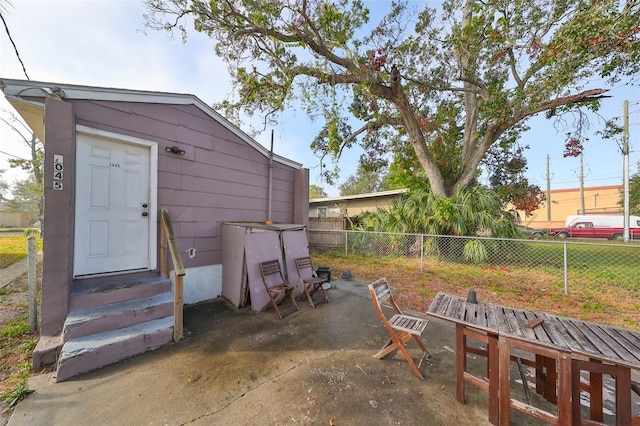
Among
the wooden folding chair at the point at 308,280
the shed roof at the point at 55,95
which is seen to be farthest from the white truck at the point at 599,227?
the shed roof at the point at 55,95

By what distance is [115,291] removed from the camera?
2967 mm

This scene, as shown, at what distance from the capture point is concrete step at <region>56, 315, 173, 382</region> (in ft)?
7.34

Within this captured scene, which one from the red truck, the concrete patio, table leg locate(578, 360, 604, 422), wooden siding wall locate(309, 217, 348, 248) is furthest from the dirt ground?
the red truck

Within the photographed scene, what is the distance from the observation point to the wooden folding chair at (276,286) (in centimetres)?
366

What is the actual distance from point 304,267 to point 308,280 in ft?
1.21

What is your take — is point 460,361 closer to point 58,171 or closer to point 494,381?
point 494,381

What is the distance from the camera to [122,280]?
3.31m

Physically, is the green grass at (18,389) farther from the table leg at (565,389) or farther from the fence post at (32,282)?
the table leg at (565,389)

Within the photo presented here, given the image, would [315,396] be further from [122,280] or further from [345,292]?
[122,280]

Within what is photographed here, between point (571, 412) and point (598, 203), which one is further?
point (598, 203)

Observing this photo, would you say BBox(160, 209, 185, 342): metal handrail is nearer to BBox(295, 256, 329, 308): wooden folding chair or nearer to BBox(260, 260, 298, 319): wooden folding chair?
BBox(260, 260, 298, 319): wooden folding chair

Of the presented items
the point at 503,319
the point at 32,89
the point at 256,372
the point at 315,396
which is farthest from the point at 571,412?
the point at 32,89

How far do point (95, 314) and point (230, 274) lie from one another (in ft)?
5.98

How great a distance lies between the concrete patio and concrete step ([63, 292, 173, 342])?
0.40 m
